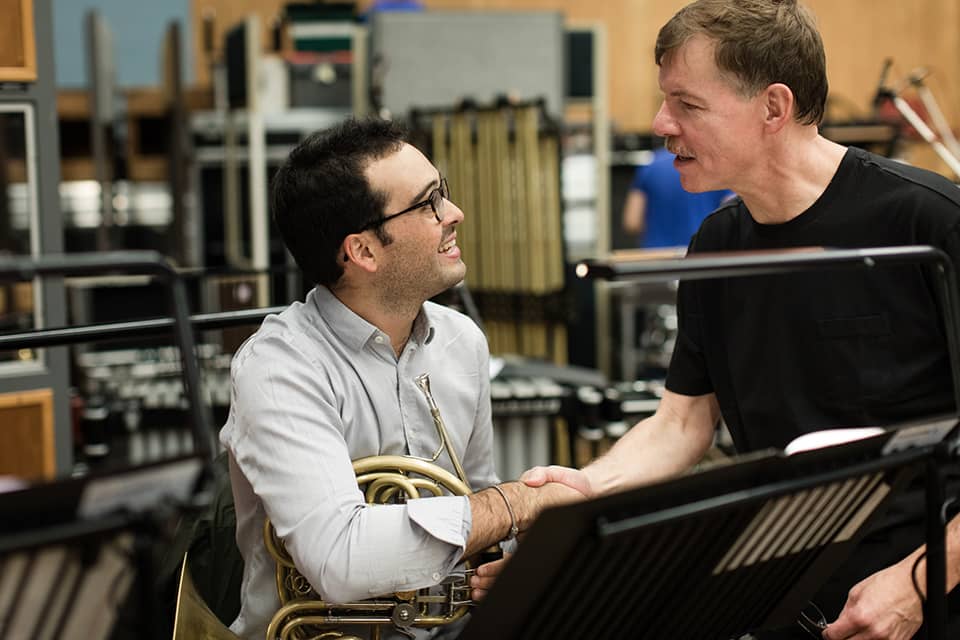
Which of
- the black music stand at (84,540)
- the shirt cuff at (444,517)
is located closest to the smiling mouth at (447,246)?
the shirt cuff at (444,517)

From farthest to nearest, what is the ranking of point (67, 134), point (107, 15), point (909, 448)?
point (107, 15)
point (67, 134)
point (909, 448)

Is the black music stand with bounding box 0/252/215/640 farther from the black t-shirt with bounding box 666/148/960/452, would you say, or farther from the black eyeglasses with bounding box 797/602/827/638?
the black t-shirt with bounding box 666/148/960/452

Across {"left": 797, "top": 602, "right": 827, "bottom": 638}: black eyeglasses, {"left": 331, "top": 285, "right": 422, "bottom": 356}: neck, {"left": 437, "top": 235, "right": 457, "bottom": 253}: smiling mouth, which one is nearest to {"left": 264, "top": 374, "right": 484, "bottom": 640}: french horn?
{"left": 331, "top": 285, "right": 422, "bottom": 356}: neck

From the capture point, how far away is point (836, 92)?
8.74 metres

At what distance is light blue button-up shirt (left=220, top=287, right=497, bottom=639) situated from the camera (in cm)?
157

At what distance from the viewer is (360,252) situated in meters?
1.91

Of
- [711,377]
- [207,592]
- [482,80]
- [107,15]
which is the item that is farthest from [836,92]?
[207,592]

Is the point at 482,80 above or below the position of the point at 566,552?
above

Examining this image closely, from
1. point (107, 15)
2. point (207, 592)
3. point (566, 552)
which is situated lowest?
point (207, 592)

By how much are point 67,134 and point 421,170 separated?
538cm

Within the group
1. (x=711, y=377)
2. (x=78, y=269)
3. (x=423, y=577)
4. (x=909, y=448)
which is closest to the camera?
(x=78, y=269)

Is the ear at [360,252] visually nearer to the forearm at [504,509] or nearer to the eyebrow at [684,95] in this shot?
the forearm at [504,509]

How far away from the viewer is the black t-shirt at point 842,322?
1.79m

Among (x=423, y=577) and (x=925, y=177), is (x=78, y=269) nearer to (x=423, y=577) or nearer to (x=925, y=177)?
(x=423, y=577)
